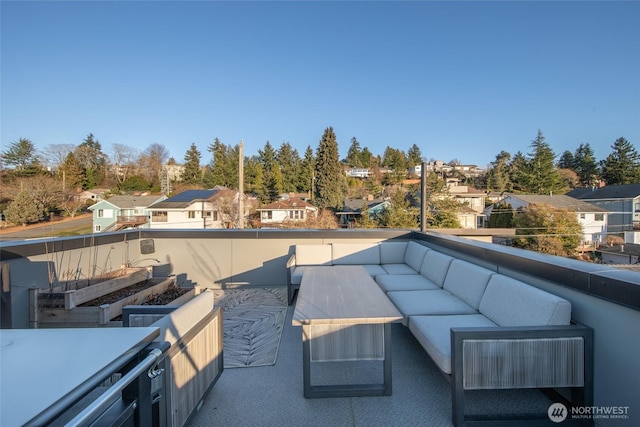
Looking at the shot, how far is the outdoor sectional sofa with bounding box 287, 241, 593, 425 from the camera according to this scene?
1726 millimetres

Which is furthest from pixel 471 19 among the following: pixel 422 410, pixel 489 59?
pixel 422 410

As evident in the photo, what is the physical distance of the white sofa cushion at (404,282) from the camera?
10.9 ft

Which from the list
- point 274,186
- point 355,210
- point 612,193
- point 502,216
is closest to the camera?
point 502,216

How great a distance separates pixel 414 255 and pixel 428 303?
1710mm

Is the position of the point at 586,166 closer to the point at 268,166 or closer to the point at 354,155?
the point at 354,155

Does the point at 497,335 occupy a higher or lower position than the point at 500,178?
lower

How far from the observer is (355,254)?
4805 mm

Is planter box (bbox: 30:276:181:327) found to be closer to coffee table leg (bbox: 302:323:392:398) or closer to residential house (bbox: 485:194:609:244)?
coffee table leg (bbox: 302:323:392:398)

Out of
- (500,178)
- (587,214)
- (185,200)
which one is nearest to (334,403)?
(185,200)

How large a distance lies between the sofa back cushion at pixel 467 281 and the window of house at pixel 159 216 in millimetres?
22000

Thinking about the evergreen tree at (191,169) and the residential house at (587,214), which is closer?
the residential house at (587,214)

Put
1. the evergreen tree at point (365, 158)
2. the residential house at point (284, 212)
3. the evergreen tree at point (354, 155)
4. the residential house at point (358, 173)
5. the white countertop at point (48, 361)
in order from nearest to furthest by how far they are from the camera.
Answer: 1. the white countertop at point (48, 361)
2. the residential house at point (284, 212)
3. the residential house at point (358, 173)
4. the evergreen tree at point (354, 155)
5. the evergreen tree at point (365, 158)

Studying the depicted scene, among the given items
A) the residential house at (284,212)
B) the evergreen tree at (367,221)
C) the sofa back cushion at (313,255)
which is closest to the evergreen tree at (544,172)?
the evergreen tree at (367,221)

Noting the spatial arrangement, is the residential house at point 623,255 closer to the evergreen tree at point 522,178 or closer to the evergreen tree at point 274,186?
the evergreen tree at point 522,178
